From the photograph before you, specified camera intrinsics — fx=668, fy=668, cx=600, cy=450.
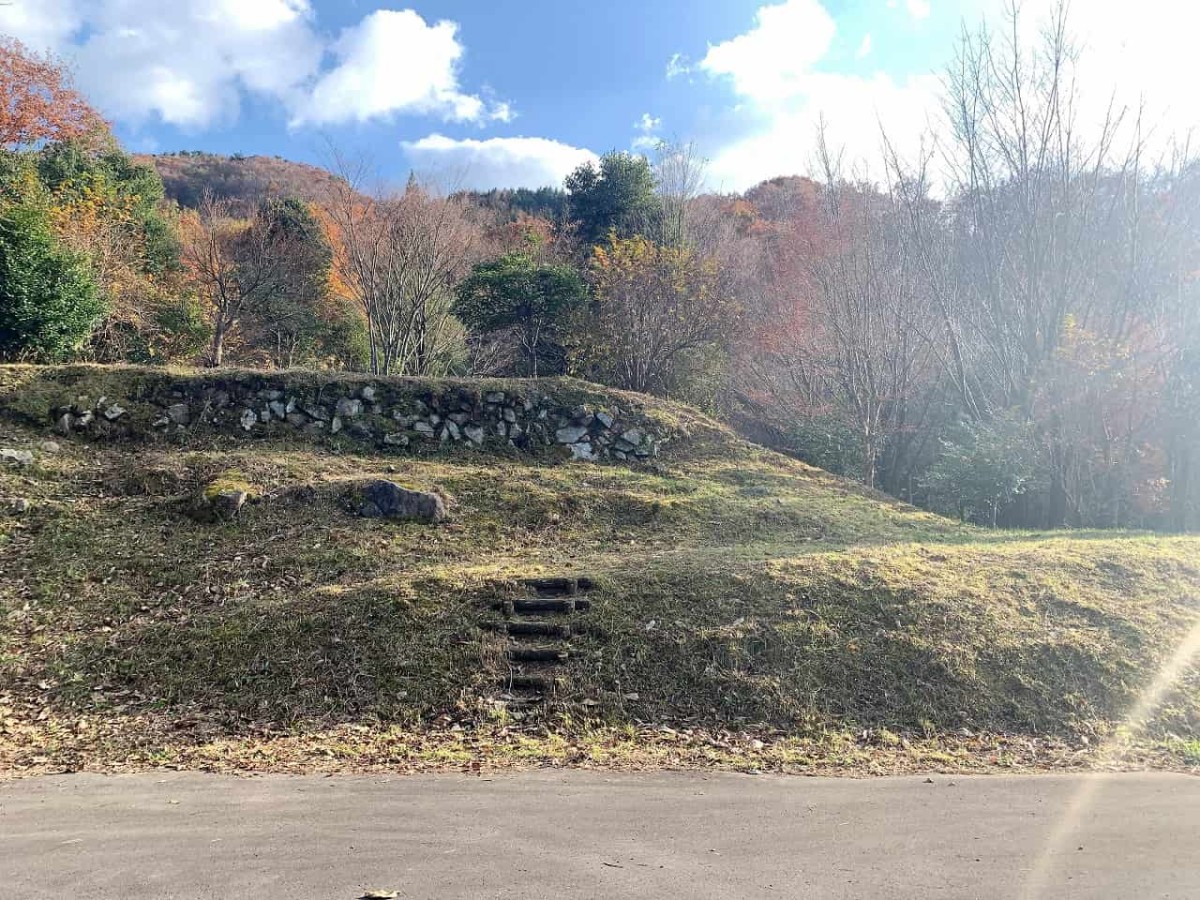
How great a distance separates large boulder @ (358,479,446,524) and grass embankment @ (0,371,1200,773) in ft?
0.76

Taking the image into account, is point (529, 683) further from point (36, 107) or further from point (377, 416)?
point (36, 107)

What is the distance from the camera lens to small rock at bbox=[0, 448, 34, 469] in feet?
28.4

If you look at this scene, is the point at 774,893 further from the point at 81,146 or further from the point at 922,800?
the point at 81,146

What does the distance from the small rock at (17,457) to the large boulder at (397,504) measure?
445 centimetres

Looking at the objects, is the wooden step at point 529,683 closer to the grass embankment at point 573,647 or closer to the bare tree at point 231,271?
the grass embankment at point 573,647

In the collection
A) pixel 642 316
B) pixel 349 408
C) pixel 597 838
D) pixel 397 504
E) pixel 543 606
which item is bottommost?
pixel 597 838

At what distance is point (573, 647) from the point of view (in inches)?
227

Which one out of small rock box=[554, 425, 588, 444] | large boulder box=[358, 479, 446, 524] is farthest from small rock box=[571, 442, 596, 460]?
large boulder box=[358, 479, 446, 524]

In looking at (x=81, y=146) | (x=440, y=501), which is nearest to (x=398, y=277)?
(x=440, y=501)

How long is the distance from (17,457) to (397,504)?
16.8 feet

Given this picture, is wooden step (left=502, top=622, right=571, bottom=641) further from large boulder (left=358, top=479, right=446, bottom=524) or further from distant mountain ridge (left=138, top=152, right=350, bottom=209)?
distant mountain ridge (left=138, top=152, right=350, bottom=209)

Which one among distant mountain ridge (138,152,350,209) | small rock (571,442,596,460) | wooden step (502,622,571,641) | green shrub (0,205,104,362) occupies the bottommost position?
wooden step (502,622,571,641)

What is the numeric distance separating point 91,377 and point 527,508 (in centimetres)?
744

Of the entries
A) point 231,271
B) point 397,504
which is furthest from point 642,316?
point 231,271
